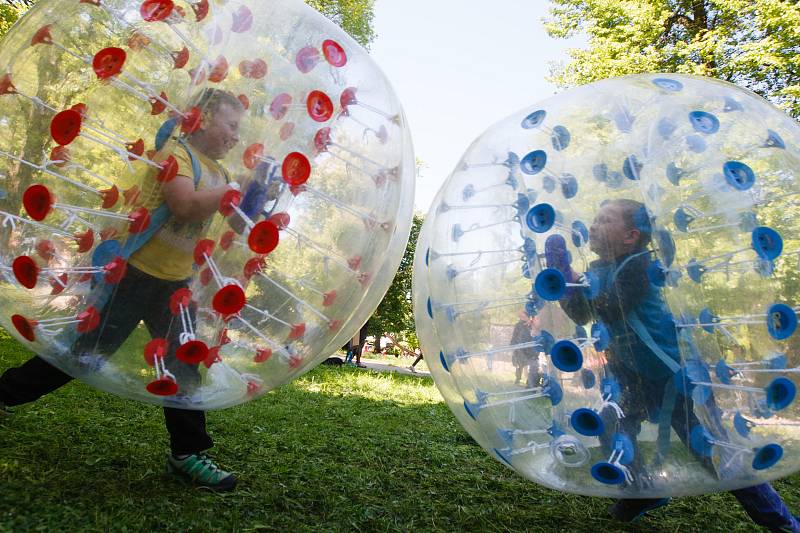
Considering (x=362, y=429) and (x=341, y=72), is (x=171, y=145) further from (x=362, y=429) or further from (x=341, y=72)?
(x=362, y=429)

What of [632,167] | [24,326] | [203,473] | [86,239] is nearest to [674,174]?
[632,167]

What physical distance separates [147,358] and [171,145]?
72 centimetres

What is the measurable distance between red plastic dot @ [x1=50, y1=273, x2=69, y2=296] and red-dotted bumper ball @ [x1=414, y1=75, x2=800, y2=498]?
137 cm

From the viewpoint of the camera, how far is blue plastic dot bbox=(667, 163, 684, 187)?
1.89 m

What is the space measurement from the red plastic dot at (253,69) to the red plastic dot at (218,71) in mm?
52

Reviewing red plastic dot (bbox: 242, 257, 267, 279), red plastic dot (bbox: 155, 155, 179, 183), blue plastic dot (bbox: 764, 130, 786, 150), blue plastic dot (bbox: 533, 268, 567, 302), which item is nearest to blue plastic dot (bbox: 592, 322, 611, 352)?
blue plastic dot (bbox: 533, 268, 567, 302)

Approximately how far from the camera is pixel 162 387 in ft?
6.67

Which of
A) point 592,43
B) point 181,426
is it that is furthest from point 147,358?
point 592,43

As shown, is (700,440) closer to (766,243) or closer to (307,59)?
(766,243)

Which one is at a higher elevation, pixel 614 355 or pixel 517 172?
pixel 517 172

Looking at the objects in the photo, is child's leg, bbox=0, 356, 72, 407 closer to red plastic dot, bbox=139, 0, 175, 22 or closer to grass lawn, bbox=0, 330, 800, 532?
grass lawn, bbox=0, 330, 800, 532

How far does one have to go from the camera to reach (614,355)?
1834 millimetres

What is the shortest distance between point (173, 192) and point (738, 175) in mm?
1848

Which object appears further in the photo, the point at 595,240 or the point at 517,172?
the point at 517,172
